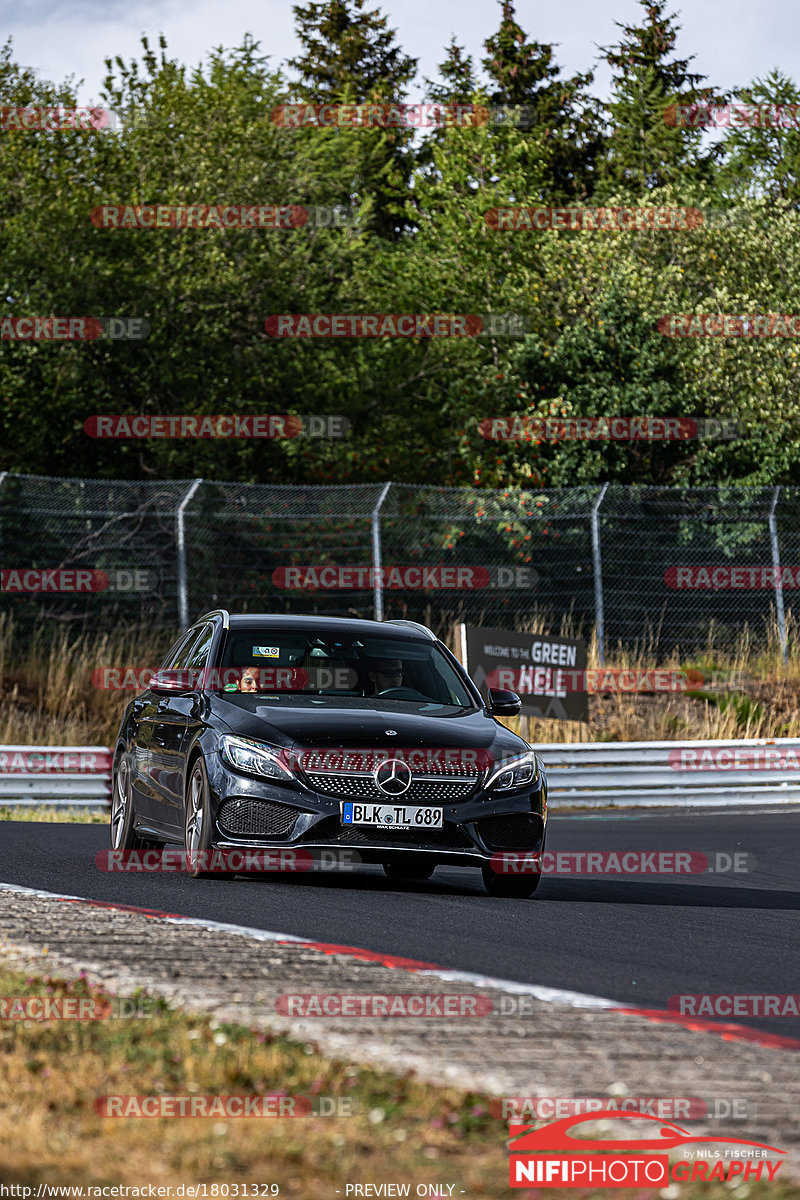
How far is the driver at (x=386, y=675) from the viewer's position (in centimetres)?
1095

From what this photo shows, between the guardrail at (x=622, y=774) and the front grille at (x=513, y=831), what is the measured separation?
28.4 ft

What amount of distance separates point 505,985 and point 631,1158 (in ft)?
7.62

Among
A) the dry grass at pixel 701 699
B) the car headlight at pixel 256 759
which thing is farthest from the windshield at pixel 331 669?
the dry grass at pixel 701 699

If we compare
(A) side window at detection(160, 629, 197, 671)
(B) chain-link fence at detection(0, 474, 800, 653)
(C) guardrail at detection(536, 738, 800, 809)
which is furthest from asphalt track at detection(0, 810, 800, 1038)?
(B) chain-link fence at detection(0, 474, 800, 653)

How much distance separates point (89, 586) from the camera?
78.8 feet

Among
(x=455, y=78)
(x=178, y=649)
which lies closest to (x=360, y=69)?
(x=455, y=78)

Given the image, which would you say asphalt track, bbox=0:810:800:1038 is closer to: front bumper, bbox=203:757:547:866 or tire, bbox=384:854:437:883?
tire, bbox=384:854:437:883

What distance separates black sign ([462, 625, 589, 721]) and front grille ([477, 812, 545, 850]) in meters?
10.1

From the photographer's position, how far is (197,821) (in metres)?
10.0

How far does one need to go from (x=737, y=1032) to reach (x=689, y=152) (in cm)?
5267

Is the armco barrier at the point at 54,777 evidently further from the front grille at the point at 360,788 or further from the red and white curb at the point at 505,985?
the red and white curb at the point at 505,985

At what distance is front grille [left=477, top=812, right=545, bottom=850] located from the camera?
9.77 metres

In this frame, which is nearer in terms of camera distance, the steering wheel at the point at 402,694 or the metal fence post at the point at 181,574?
the steering wheel at the point at 402,694

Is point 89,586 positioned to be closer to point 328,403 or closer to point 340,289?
point 328,403
